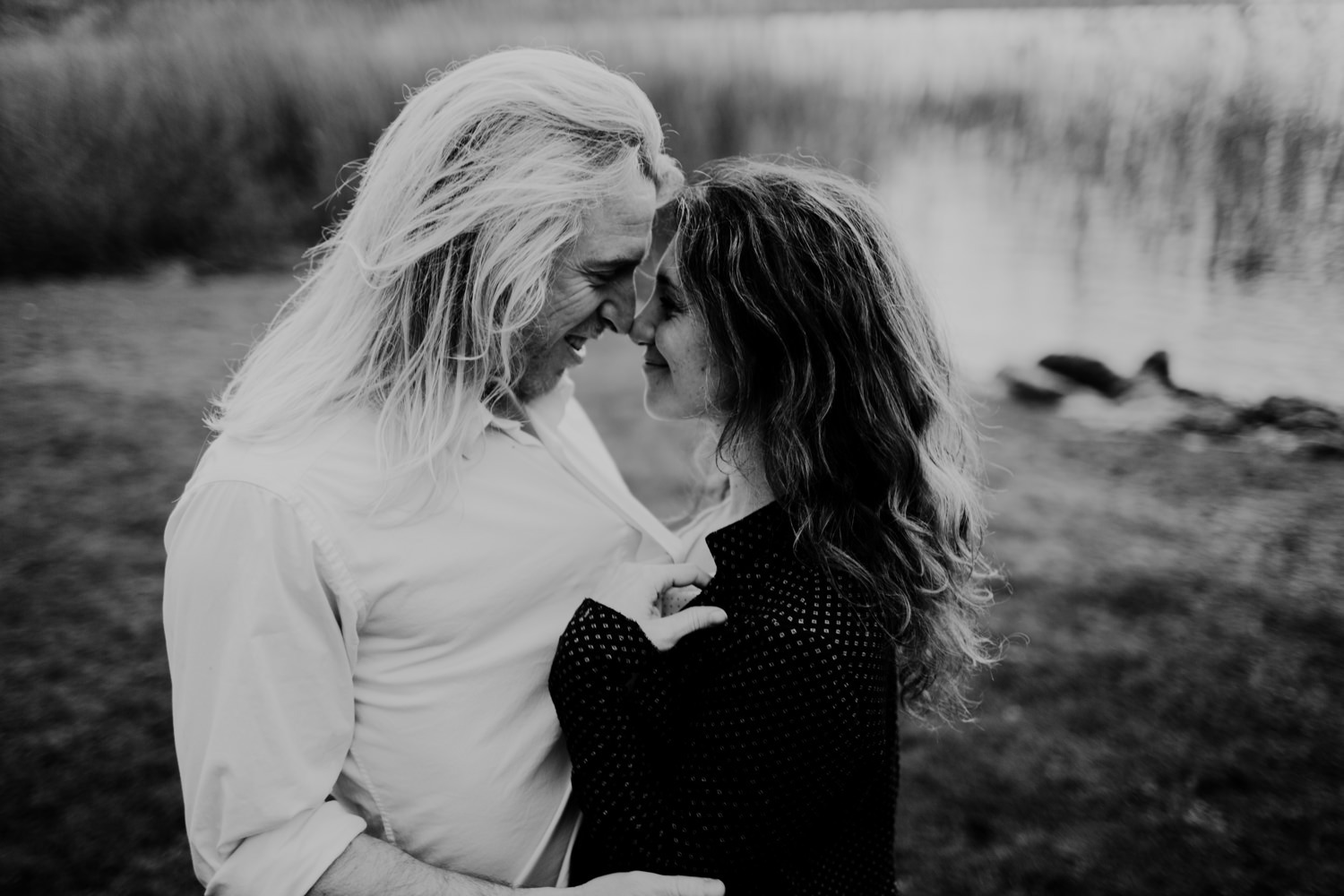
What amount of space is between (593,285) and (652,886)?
1.20m

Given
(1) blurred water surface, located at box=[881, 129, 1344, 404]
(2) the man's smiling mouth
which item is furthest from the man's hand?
(1) blurred water surface, located at box=[881, 129, 1344, 404]

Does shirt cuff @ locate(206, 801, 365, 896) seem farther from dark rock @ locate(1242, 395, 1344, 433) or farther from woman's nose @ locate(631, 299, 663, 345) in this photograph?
dark rock @ locate(1242, 395, 1344, 433)

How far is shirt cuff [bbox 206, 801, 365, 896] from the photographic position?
4.64ft

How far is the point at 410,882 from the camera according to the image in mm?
1515

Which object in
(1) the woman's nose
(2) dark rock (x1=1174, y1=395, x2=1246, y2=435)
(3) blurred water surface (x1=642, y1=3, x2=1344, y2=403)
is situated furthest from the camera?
(2) dark rock (x1=1174, y1=395, x2=1246, y2=435)

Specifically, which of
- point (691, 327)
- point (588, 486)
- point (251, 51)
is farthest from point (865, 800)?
point (251, 51)

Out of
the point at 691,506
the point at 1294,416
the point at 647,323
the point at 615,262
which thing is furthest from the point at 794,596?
the point at 1294,416

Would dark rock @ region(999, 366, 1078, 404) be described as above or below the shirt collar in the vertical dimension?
below

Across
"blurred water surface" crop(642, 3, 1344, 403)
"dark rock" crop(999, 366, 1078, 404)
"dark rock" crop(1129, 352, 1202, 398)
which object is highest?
"blurred water surface" crop(642, 3, 1344, 403)

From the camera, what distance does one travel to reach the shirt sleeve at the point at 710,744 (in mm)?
1468

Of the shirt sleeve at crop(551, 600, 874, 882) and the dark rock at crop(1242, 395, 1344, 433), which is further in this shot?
the dark rock at crop(1242, 395, 1344, 433)

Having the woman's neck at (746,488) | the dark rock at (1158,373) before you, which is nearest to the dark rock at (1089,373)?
the dark rock at (1158,373)

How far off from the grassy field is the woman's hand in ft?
6.79

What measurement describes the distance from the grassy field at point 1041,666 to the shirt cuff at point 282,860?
79.8 inches
